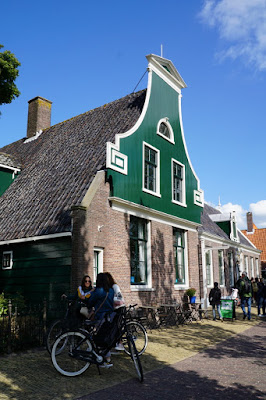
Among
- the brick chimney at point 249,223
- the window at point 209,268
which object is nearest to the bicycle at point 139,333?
the window at point 209,268

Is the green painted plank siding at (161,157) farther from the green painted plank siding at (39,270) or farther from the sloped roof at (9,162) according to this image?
the sloped roof at (9,162)

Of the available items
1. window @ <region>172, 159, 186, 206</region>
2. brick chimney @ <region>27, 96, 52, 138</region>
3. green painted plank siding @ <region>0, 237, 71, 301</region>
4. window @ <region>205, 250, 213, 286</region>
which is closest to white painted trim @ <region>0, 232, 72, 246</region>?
green painted plank siding @ <region>0, 237, 71, 301</region>

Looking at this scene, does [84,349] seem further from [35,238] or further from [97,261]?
[35,238]

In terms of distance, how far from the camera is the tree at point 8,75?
11.8 m

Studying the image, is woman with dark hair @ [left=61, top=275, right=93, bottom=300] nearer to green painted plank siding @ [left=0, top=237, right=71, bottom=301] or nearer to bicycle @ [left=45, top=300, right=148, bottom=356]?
bicycle @ [left=45, top=300, right=148, bottom=356]

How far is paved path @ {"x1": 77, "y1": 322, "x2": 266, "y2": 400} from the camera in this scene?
562 centimetres

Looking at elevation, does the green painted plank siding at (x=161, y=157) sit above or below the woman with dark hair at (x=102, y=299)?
above

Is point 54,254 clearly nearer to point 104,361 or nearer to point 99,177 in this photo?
point 99,177

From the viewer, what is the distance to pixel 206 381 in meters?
6.40

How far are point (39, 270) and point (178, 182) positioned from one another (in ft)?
25.2

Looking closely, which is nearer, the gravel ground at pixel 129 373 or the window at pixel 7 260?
the gravel ground at pixel 129 373

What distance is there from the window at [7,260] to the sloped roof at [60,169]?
557 mm

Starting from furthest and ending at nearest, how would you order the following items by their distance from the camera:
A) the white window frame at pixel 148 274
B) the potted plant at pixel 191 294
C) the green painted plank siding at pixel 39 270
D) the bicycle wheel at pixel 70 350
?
the potted plant at pixel 191 294 < the white window frame at pixel 148 274 < the green painted plank siding at pixel 39 270 < the bicycle wheel at pixel 70 350

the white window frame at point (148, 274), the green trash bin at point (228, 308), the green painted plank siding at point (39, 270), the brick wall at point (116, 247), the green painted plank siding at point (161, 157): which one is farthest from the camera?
the green trash bin at point (228, 308)
